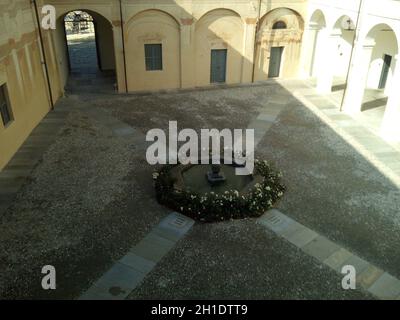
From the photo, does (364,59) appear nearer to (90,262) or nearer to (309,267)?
(309,267)

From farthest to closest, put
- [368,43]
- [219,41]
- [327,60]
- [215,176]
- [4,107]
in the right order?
[219,41], [327,60], [368,43], [4,107], [215,176]

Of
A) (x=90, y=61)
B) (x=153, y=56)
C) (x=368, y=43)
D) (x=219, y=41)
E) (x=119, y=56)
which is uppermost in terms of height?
(x=368, y=43)

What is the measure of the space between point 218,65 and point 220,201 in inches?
563

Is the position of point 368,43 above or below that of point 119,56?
above

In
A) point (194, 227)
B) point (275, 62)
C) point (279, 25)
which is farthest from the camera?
point (275, 62)

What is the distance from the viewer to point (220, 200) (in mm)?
10836

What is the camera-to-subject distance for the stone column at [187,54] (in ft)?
69.7

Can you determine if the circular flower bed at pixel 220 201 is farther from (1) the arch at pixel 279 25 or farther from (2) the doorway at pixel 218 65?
(1) the arch at pixel 279 25

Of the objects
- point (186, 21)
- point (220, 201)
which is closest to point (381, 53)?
point (186, 21)

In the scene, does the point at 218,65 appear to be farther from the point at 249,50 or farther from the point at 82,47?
the point at 82,47

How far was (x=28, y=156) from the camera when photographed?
569 inches

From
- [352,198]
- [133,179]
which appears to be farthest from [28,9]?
[352,198]

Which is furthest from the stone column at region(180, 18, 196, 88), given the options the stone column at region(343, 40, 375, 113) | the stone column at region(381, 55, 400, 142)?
the stone column at region(381, 55, 400, 142)

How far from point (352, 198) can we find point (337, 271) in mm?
3737
